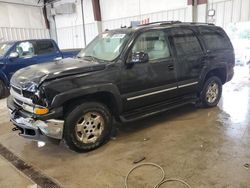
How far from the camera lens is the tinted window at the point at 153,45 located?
355 cm

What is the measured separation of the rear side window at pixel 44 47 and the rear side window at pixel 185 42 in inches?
188

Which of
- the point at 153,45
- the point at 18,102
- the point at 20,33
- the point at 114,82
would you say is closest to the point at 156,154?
the point at 114,82

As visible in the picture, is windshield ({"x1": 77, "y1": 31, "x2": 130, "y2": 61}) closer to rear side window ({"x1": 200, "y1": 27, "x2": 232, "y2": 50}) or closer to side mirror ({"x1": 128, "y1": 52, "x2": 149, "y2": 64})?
side mirror ({"x1": 128, "y1": 52, "x2": 149, "y2": 64})

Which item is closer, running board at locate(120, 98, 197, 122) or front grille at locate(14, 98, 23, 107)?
front grille at locate(14, 98, 23, 107)

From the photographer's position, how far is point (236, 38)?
28.6 ft

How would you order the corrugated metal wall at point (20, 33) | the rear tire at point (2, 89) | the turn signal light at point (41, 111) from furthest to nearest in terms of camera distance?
the corrugated metal wall at point (20, 33)
the rear tire at point (2, 89)
the turn signal light at point (41, 111)

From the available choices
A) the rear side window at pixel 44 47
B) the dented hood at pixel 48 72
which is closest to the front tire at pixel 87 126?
the dented hood at pixel 48 72

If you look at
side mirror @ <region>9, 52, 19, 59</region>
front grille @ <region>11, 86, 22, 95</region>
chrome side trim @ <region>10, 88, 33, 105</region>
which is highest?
side mirror @ <region>9, 52, 19, 59</region>

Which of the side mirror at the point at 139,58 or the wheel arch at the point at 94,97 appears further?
the side mirror at the point at 139,58

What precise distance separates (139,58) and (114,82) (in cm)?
50

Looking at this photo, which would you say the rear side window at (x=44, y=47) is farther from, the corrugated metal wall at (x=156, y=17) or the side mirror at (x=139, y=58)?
the side mirror at (x=139, y=58)

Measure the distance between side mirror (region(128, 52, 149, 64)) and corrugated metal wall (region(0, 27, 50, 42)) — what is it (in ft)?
37.4

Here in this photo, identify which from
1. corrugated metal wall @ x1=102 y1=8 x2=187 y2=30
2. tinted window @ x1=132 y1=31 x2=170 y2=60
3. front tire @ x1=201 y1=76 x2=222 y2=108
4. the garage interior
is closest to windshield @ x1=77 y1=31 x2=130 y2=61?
tinted window @ x1=132 y1=31 x2=170 y2=60

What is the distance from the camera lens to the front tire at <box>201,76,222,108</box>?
15.3 ft
